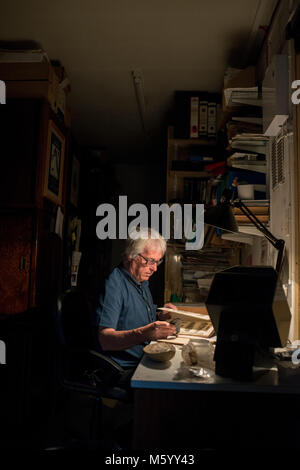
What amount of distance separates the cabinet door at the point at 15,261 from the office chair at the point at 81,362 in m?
0.69

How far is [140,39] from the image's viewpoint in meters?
2.60

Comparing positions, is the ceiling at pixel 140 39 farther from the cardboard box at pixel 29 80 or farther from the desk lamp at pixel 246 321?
the desk lamp at pixel 246 321

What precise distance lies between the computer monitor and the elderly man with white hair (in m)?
0.43

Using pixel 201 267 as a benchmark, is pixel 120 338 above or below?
below

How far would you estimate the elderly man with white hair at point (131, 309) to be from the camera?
169 cm

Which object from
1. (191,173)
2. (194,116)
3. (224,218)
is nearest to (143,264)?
(224,218)

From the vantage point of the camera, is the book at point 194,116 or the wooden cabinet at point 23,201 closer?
the wooden cabinet at point 23,201

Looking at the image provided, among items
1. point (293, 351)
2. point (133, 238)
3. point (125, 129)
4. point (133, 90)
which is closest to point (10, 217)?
point (133, 238)

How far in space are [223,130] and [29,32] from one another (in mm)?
1686

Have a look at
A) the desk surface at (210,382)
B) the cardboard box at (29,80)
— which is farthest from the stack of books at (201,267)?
the desk surface at (210,382)

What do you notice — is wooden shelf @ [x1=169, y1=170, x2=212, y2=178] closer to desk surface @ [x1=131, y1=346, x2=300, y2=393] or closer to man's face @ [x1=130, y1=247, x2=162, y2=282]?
man's face @ [x1=130, y1=247, x2=162, y2=282]

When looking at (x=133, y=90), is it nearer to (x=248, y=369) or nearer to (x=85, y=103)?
(x=85, y=103)

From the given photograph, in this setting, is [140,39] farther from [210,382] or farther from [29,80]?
[210,382]

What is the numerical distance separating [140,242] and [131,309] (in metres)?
0.41
